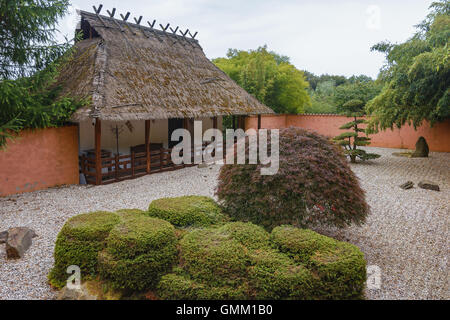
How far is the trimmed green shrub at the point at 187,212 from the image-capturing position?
4.88m

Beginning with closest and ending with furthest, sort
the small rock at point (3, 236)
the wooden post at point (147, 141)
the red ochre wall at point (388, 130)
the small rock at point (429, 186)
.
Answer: the small rock at point (3, 236) → the small rock at point (429, 186) → the wooden post at point (147, 141) → the red ochre wall at point (388, 130)

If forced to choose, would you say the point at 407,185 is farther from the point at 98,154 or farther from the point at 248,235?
the point at 98,154

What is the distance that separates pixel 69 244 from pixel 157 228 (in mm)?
1173

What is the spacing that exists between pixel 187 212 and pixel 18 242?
2677mm

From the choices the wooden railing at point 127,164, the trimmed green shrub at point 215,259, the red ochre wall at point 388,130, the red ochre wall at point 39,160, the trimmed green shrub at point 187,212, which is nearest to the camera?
the trimmed green shrub at point 215,259

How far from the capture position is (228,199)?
5328mm

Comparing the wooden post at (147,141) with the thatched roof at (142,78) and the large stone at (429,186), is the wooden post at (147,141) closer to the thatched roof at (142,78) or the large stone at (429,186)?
the thatched roof at (142,78)

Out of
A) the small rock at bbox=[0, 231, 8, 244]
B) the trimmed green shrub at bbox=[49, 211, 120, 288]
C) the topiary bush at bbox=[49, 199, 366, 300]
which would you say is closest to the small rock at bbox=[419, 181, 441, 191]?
the topiary bush at bbox=[49, 199, 366, 300]

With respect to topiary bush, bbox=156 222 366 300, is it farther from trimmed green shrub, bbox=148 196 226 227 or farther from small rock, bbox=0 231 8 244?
small rock, bbox=0 231 8 244

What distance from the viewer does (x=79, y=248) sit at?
4160 millimetres

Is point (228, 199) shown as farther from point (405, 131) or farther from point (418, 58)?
point (405, 131)

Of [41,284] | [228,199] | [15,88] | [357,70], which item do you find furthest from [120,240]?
[357,70]

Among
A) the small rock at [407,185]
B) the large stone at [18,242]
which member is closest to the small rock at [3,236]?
the large stone at [18,242]

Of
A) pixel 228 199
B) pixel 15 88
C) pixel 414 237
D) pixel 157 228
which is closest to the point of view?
pixel 157 228
